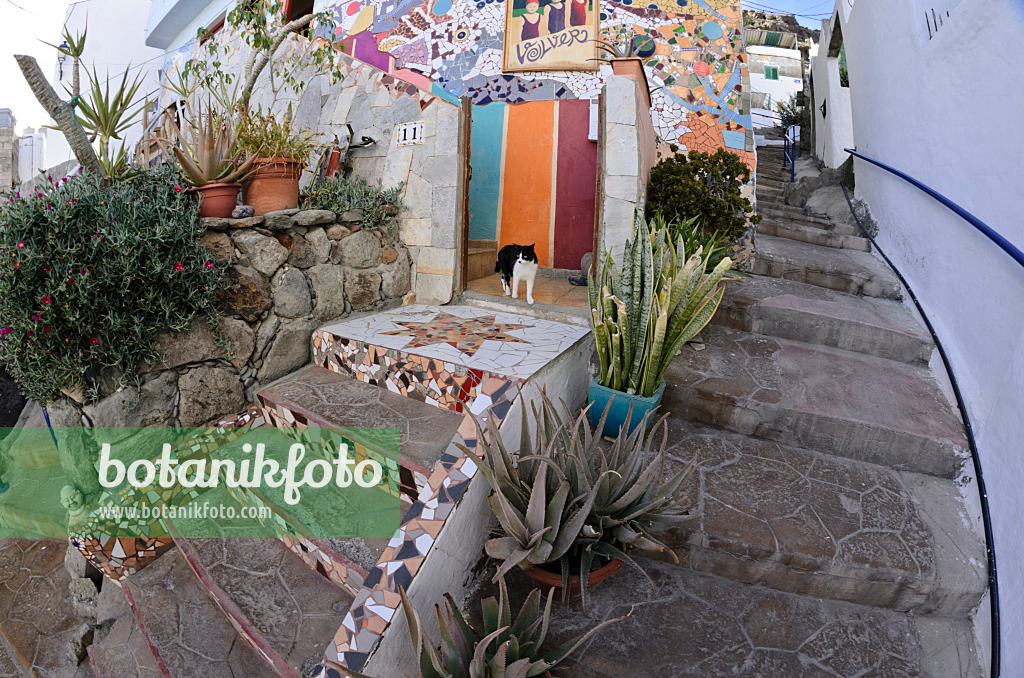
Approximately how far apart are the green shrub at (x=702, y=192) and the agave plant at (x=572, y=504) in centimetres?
228

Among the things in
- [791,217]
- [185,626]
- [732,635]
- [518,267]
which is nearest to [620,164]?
[518,267]

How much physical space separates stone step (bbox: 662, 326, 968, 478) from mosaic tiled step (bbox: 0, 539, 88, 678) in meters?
3.42

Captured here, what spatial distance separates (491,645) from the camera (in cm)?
146

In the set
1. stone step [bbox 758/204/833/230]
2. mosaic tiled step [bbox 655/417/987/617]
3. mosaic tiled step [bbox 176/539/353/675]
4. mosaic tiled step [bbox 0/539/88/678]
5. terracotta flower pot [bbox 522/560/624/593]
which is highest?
stone step [bbox 758/204/833/230]

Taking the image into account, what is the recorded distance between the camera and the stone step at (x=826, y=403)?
235cm

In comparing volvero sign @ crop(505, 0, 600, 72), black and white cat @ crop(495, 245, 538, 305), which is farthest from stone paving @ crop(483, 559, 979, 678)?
volvero sign @ crop(505, 0, 600, 72)

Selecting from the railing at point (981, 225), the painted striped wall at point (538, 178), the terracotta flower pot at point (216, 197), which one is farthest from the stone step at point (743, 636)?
the painted striped wall at point (538, 178)

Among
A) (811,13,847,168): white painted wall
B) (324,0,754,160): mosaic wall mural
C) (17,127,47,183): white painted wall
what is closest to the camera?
(324,0,754,160): mosaic wall mural

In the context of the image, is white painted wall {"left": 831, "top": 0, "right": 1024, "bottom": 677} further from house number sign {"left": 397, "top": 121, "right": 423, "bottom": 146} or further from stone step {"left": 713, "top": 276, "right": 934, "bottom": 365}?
house number sign {"left": 397, "top": 121, "right": 423, "bottom": 146}

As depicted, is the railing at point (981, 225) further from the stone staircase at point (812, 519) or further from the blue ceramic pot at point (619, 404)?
the blue ceramic pot at point (619, 404)

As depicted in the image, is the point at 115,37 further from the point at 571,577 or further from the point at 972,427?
the point at 972,427

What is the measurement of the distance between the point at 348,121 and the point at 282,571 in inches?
137

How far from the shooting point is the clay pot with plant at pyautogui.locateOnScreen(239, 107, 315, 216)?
306 cm

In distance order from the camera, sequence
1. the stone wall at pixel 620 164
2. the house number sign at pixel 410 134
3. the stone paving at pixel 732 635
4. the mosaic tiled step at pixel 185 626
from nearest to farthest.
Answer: the stone paving at pixel 732 635 < the mosaic tiled step at pixel 185 626 < the stone wall at pixel 620 164 < the house number sign at pixel 410 134
